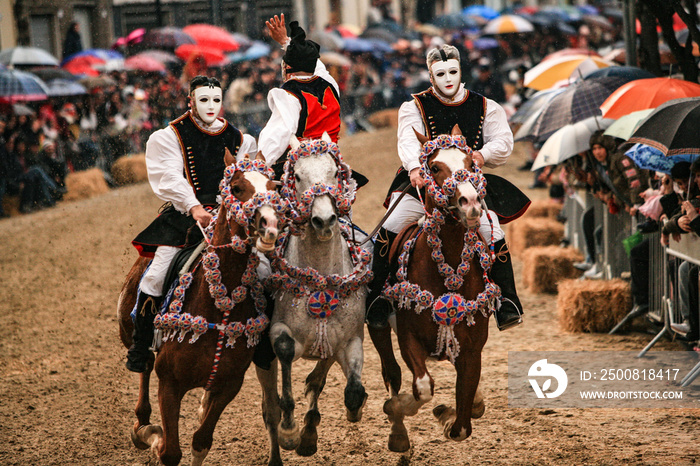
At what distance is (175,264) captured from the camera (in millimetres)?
6344

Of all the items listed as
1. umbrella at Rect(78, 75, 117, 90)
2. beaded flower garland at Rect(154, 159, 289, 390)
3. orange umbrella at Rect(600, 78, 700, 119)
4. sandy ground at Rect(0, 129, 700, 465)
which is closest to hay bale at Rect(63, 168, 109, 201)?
umbrella at Rect(78, 75, 117, 90)

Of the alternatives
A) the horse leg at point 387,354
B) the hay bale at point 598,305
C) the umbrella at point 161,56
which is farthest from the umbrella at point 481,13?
the horse leg at point 387,354

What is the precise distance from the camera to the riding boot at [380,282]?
6.38m

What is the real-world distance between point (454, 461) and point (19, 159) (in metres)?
14.2

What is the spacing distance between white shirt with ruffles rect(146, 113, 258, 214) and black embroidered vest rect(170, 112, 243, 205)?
1.5 inches

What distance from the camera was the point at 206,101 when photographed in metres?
6.36

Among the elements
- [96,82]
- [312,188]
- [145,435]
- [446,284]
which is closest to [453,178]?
[446,284]

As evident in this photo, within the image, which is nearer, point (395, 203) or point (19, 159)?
point (395, 203)

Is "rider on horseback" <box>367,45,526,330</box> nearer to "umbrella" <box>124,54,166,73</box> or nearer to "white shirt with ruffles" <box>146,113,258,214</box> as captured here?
"white shirt with ruffles" <box>146,113,258,214</box>

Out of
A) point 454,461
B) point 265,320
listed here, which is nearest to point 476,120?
point 265,320

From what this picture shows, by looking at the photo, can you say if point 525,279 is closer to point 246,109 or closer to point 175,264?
point 175,264

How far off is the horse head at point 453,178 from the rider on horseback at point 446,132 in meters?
0.38

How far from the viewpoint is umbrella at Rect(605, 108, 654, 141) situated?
9000 mm

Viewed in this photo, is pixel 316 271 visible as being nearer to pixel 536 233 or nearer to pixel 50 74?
pixel 536 233
